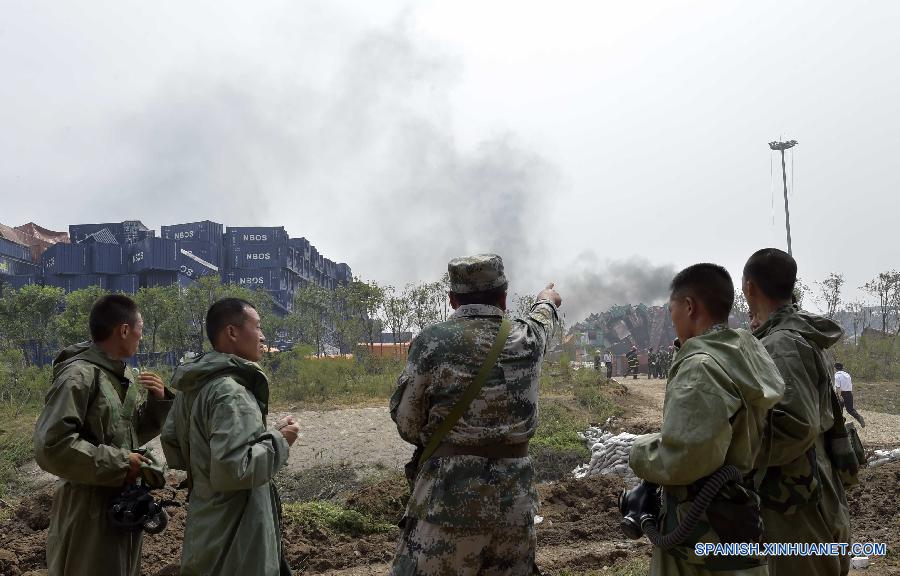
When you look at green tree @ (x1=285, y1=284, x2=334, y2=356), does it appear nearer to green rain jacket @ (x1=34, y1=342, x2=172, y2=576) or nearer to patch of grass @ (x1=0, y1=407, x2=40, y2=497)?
patch of grass @ (x1=0, y1=407, x2=40, y2=497)

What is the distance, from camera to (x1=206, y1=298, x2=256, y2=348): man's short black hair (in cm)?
302

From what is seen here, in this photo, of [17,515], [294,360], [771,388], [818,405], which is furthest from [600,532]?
[294,360]

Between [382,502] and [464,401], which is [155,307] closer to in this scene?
[382,502]

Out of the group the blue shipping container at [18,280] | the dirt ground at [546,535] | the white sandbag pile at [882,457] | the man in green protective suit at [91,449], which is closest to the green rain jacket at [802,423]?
the dirt ground at [546,535]

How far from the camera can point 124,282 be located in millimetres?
48188

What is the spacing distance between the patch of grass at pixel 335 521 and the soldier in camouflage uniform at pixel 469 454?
4.63 metres

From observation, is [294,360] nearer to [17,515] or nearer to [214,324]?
[17,515]

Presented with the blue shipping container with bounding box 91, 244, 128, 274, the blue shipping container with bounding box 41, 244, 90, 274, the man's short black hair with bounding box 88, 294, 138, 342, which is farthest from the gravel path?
the blue shipping container with bounding box 41, 244, 90, 274

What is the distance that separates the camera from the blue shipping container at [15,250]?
48562mm

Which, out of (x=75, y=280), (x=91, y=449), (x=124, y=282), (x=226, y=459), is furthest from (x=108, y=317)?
(x=75, y=280)

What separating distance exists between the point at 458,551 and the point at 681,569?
2.66 feet

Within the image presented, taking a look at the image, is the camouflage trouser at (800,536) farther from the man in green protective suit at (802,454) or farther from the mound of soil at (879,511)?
the mound of soil at (879,511)

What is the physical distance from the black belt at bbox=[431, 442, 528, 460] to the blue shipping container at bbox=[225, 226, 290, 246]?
58396mm

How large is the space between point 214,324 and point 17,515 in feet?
20.5
